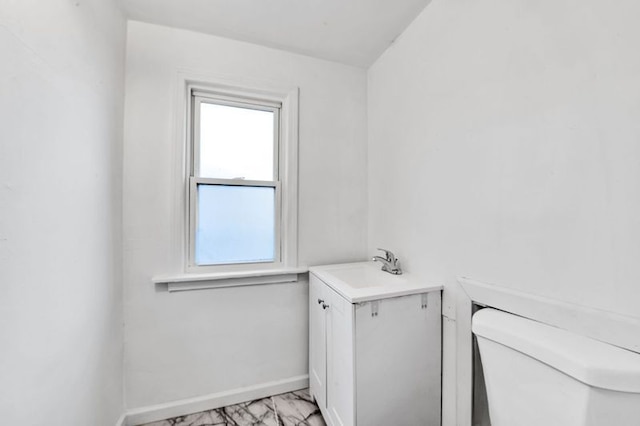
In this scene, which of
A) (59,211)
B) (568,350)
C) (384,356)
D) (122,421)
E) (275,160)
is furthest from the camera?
(275,160)

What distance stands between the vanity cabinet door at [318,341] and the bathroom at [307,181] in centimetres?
14

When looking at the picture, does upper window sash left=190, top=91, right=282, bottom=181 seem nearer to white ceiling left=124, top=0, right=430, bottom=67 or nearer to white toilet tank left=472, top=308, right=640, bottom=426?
white ceiling left=124, top=0, right=430, bottom=67

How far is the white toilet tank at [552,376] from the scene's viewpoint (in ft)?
2.01

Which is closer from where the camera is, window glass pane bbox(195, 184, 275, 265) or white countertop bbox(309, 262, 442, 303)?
white countertop bbox(309, 262, 442, 303)

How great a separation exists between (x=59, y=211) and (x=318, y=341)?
1350mm

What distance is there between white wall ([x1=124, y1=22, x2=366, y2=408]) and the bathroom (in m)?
0.01

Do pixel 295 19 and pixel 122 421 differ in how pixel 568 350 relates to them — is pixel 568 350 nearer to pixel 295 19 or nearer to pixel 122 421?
pixel 295 19

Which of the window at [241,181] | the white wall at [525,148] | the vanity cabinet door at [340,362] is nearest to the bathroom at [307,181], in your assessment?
the white wall at [525,148]

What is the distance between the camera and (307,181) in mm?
1797

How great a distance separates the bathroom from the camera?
733 mm

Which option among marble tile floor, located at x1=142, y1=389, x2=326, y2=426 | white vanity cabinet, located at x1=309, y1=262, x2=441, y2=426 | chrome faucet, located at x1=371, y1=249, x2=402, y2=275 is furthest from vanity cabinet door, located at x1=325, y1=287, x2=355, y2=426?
chrome faucet, located at x1=371, y1=249, x2=402, y2=275

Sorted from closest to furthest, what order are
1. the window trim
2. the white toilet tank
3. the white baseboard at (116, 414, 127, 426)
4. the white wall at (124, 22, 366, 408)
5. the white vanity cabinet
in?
the white toilet tank
the white vanity cabinet
the white baseboard at (116, 414, 127, 426)
the white wall at (124, 22, 366, 408)
the window trim

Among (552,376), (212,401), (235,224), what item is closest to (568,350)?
(552,376)

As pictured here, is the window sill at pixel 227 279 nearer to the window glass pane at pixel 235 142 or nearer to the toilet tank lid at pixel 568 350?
the window glass pane at pixel 235 142
